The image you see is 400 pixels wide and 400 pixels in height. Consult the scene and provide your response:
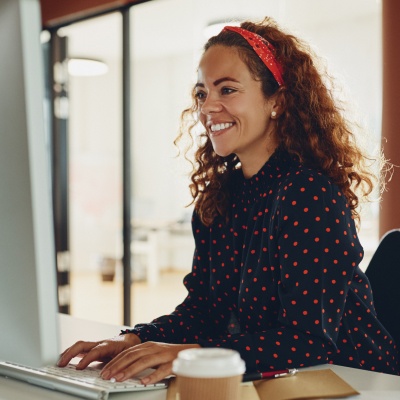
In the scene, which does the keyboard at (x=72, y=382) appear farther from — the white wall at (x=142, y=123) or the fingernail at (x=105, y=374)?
the white wall at (x=142, y=123)

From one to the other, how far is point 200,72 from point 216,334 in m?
0.65

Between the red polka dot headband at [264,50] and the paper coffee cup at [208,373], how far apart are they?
0.96 m

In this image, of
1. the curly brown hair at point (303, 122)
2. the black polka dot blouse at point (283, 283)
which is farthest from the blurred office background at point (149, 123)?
the black polka dot blouse at point (283, 283)

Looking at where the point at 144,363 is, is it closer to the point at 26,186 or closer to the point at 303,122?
the point at 26,186

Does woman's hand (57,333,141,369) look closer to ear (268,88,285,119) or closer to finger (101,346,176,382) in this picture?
finger (101,346,176,382)

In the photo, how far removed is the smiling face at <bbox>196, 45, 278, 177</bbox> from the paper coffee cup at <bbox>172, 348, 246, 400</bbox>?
85 cm

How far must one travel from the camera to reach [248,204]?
150cm

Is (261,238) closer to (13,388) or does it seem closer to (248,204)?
(248,204)

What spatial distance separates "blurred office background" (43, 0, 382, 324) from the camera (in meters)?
5.32

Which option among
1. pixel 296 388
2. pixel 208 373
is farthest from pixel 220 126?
pixel 208 373

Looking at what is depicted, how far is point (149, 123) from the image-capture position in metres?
7.80

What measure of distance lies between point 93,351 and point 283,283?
0.38m

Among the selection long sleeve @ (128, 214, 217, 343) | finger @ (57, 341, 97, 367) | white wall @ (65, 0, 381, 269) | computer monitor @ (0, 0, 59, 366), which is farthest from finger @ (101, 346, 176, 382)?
white wall @ (65, 0, 381, 269)

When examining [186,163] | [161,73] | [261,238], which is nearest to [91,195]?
[161,73]
